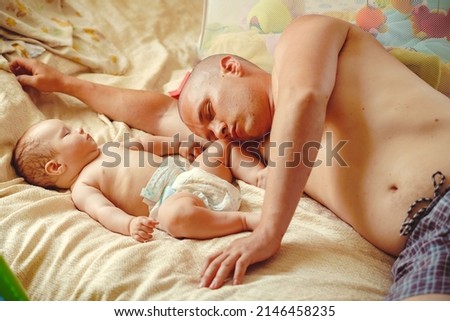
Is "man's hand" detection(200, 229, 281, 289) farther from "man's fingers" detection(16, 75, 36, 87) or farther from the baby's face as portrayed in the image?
"man's fingers" detection(16, 75, 36, 87)

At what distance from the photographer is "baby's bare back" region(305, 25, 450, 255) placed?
1.02 m

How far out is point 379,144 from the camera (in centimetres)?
107

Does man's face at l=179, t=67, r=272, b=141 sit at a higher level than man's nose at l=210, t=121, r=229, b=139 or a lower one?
higher

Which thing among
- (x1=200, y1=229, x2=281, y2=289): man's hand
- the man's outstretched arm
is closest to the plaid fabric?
(x1=200, y1=229, x2=281, y2=289): man's hand

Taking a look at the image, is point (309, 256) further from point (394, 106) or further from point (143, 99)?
point (143, 99)

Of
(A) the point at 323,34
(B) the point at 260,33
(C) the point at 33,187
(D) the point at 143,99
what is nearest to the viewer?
(A) the point at 323,34

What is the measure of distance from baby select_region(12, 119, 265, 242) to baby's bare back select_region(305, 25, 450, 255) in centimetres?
20

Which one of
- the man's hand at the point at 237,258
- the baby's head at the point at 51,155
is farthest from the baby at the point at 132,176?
the man's hand at the point at 237,258

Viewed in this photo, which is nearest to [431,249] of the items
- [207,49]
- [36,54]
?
[207,49]

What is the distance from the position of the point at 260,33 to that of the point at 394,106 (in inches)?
27.3

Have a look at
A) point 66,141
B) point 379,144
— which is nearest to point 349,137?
point 379,144

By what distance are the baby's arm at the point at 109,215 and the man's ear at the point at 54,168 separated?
55mm

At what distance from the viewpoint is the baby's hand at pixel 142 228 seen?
1.10 metres

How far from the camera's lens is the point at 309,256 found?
1.04 m
